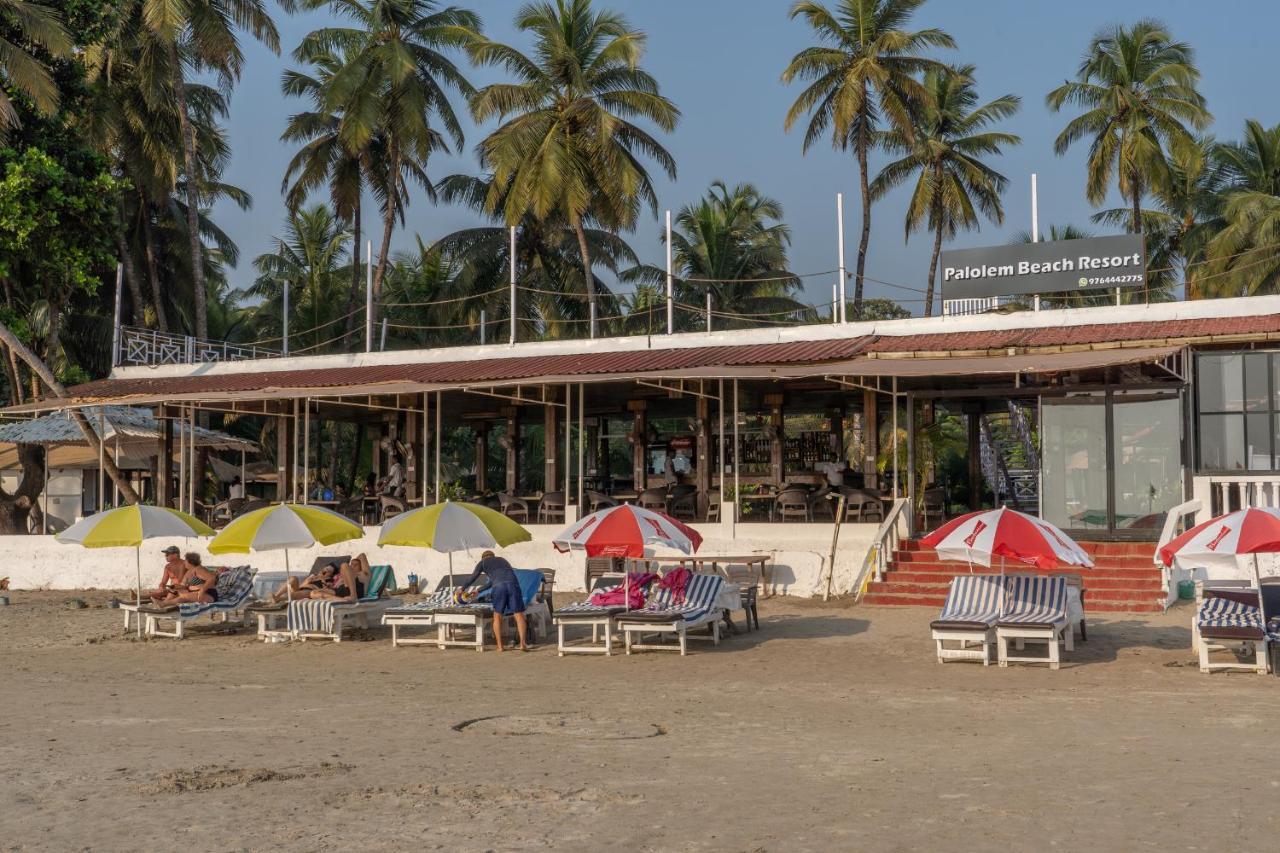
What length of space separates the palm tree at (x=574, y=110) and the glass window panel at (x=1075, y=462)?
13.8 meters

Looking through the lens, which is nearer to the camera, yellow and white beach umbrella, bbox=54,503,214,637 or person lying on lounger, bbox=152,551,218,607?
yellow and white beach umbrella, bbox=54,503,214,637

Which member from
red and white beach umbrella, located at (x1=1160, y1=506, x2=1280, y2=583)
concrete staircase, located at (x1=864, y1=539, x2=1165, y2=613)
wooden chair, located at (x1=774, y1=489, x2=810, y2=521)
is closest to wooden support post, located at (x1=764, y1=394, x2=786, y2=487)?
wooden chair, located at (x1=774, y1=489, x2=810, y2=521)

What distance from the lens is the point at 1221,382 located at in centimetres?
1823

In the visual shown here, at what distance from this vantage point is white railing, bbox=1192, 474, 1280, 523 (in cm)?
1534

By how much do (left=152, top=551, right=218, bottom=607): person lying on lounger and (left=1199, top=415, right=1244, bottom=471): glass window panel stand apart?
516 inches

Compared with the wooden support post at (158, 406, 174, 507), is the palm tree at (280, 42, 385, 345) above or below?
above

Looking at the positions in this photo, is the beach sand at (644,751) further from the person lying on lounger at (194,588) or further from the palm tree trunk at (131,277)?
the palm tree trunk at (131,277)

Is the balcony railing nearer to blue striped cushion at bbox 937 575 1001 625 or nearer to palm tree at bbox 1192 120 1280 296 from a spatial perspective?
blue striped cushion at bbox 937 575 1001 625

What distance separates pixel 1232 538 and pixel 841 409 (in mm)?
12266

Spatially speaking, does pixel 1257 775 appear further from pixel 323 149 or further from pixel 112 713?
pixel 323 149

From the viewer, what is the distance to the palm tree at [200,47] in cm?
2927

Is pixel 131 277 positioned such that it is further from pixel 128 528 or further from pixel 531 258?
pixel 128 528

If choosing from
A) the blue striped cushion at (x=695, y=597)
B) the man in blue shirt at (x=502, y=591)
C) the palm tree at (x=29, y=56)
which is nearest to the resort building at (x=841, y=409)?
the blue striped cushion at (x=695, y=597)

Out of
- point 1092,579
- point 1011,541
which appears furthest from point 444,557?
point 1011,541
